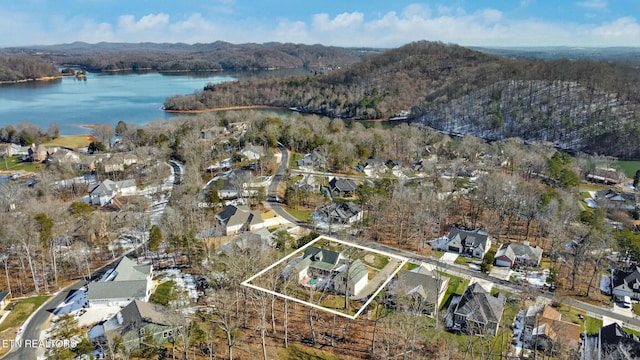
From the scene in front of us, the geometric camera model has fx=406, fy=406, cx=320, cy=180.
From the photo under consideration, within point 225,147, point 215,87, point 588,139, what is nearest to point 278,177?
point 225,147

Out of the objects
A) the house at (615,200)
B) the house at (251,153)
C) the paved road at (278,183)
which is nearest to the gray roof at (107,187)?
the paved road at (278,183)

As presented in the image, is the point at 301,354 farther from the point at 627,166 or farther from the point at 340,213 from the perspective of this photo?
the point at 627,166

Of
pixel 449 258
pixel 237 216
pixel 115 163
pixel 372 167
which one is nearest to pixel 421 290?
pixel 449 258

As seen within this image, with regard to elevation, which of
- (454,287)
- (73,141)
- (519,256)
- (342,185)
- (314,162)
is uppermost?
(73,141)

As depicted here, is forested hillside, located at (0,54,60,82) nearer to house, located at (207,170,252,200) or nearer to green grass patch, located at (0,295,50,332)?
house, located at (207,170,252,200)

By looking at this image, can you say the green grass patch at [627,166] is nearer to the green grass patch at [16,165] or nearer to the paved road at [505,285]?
the paved road at [505,285]

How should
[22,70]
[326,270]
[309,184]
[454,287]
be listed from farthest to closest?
[22,70] < [309,184] < [454,287] < [326,270]

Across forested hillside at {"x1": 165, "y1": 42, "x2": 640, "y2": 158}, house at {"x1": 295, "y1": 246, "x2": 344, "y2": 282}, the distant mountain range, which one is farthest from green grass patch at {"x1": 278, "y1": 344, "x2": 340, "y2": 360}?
forested hillside at {"x1": 165, "y1": 42, "x2": 640, "y2": 158}
